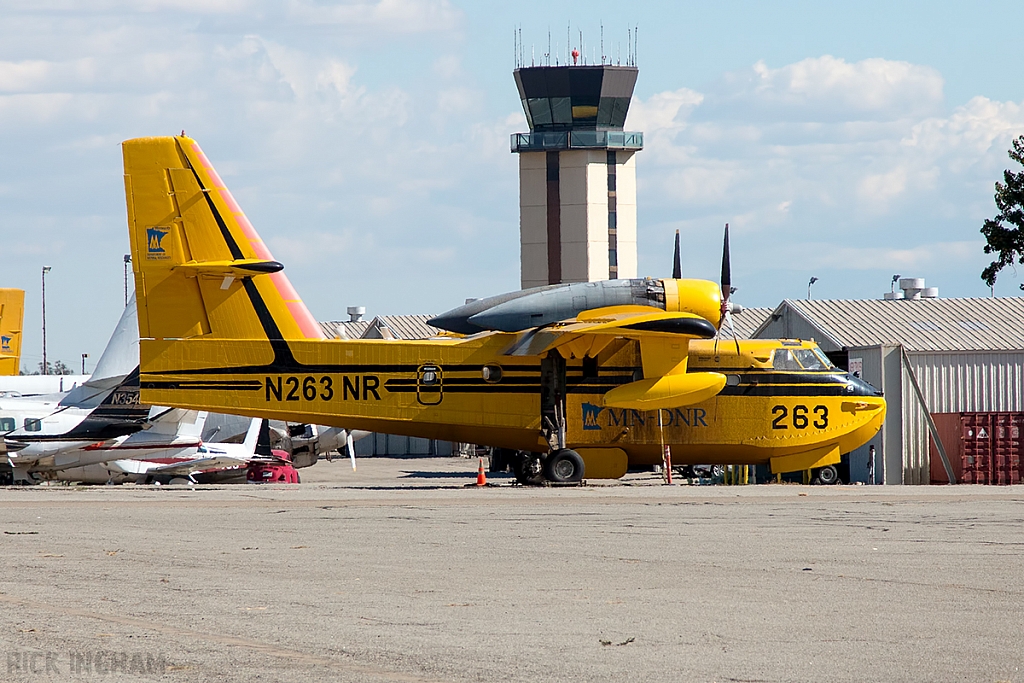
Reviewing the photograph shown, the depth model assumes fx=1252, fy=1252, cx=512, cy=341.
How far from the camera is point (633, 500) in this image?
22125mm

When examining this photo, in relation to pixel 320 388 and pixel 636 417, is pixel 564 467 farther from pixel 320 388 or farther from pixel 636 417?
pixel 320 388

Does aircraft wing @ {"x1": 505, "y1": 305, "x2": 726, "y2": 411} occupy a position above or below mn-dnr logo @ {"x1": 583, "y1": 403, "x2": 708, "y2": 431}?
above

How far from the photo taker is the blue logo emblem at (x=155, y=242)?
25.6 m

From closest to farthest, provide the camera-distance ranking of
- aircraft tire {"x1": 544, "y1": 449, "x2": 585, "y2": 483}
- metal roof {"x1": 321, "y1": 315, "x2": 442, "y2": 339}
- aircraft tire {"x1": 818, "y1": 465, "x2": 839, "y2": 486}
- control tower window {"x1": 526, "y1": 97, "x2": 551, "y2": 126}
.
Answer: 1. aircraft tire {"x1": 544, "y1": 449, "x2": 585, "y2": 483}
2. aircraft tire {"x1": 818, "y1": 465, "x2": 839, "y2": 486}
3. metal roof {"x1": 321, "y1": 315, "x2": 442, "y2": 339}
4. control tower window {"x1": 526, "y1": 97, "x2": 551, "y2": 126}

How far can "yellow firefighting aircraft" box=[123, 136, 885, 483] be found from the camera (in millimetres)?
25578

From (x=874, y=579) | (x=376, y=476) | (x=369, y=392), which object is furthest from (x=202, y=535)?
(x=376, y=476)

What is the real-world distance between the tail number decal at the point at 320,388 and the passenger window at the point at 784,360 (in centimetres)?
872

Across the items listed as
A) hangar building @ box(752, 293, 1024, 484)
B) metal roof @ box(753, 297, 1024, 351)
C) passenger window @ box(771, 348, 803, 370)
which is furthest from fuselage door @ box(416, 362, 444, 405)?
metal roof @ box(753, 297, 1024, 351)

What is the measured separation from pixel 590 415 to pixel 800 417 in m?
4.72

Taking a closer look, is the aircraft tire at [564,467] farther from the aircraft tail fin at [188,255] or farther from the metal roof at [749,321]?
the metal roof at [749,321]

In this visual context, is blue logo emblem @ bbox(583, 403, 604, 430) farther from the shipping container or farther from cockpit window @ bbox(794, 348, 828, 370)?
the shipping container

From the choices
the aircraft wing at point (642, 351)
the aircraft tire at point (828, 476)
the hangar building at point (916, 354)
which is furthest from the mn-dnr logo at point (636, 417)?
the hangar building at point (916, 354)

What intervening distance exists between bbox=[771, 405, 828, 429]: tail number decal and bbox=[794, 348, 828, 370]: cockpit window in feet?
2.96

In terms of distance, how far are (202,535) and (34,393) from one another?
100 ft
